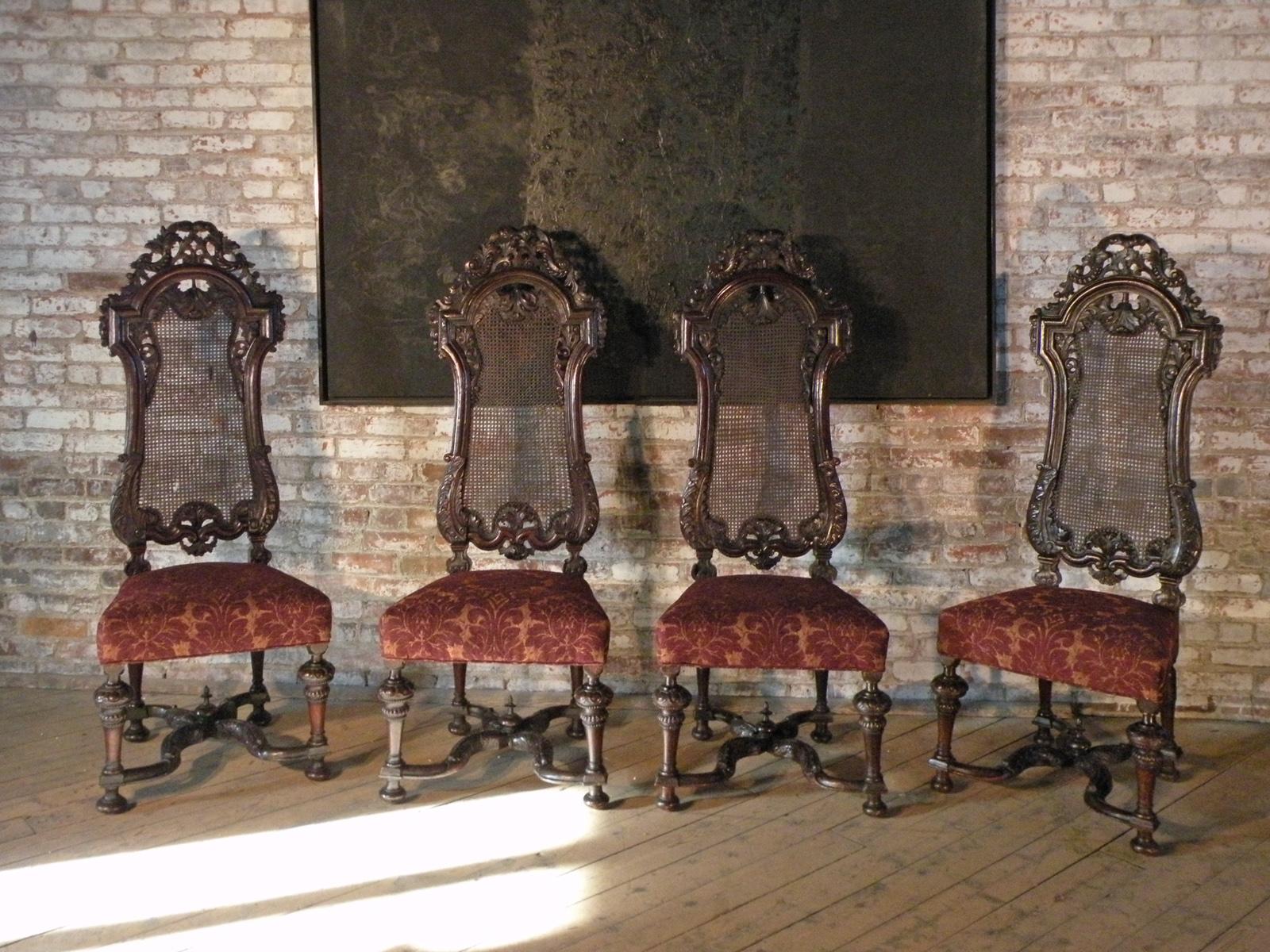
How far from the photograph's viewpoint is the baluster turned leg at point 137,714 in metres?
4.12

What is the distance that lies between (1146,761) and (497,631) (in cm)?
176

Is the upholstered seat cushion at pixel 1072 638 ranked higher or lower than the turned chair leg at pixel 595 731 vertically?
higher

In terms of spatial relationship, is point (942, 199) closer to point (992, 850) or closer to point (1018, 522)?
point (1018, 522)

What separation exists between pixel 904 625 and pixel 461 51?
8.10 feet

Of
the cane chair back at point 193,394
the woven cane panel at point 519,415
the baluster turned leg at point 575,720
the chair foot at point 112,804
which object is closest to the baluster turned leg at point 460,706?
the baluster turned leg at point 575,720

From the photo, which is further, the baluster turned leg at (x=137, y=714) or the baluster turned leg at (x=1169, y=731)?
the baluster turned leg at (x=137, y=714)

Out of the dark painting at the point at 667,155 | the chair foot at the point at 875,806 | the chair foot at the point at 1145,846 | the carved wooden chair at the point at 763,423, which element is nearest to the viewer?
the chair foot at the point at 1145,846

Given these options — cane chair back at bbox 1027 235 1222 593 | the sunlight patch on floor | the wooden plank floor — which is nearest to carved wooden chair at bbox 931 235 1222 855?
cane chair back at bbox 1027 235 1222 593

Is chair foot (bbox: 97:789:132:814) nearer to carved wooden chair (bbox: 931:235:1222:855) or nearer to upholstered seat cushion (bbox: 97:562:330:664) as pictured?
upholstered seat cushion (bbox: 97:562:330:664)

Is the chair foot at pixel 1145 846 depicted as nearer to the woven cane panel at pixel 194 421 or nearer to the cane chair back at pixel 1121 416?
the cane chair back at pixel 1121 416

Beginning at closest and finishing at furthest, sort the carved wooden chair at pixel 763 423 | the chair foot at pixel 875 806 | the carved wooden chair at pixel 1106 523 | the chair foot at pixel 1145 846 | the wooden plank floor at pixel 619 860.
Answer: the wooden plank floor at pixel 619 860 → the chair foot at pixel 1145 846 → the carved wooden chair at pixel 1106 523 → the chair foot at pixel 875 806 → the carved wooden chair at pixel 763 423

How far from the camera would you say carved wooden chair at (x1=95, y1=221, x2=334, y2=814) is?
3801 mm

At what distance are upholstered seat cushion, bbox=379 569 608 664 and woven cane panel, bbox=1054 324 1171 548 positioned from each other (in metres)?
1.49

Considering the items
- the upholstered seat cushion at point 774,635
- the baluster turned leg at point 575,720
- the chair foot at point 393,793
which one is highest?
the upholstered seat cushion at point 774,635
